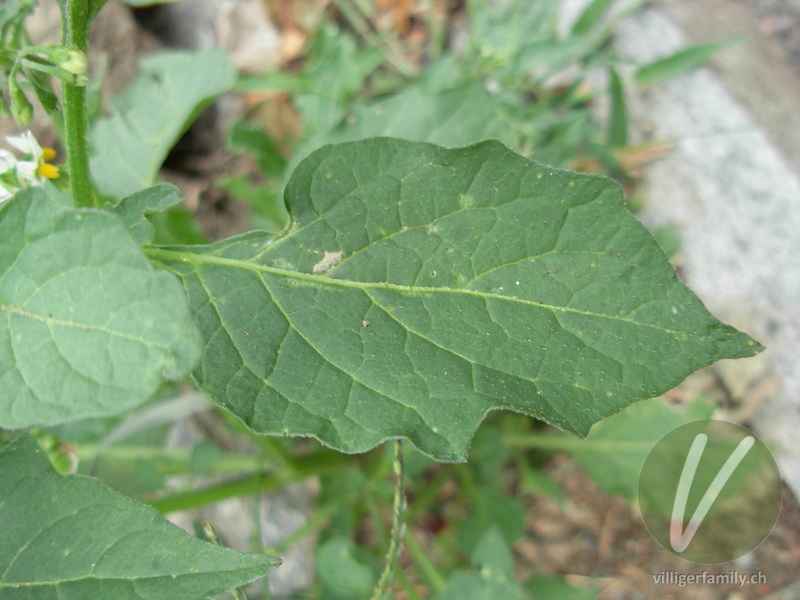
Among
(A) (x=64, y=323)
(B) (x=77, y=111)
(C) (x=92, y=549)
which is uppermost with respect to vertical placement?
(B) (x=77, y=111)

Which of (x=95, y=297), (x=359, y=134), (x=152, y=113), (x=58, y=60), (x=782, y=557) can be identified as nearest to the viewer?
(x=95, y=297)

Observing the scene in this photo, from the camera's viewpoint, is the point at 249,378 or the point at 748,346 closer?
the point at 748,346

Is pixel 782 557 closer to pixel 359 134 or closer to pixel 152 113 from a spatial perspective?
pixel 359 134

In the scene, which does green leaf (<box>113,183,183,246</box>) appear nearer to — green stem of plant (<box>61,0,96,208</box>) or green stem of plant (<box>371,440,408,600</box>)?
green stem of plant (<box>61,0,96,208</box>)

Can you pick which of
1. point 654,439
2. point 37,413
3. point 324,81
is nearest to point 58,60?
point 37,413

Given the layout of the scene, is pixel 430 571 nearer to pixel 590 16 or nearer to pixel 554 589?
pixel 554 589

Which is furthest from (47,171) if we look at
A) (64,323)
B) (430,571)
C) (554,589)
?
(554,589)

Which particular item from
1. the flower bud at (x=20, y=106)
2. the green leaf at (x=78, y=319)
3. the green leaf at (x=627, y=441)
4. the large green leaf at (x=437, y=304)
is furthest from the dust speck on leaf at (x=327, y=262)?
the green leaf at (x=627, y=441)
